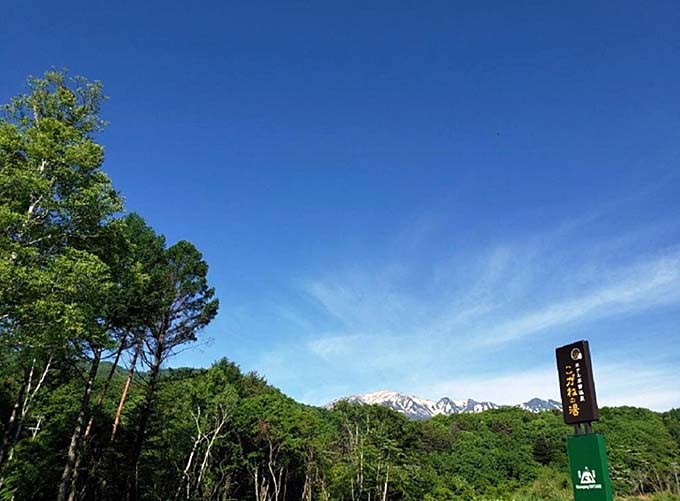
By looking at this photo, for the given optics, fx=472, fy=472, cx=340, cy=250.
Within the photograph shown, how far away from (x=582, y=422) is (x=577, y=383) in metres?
0.57

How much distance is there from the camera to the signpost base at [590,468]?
21.7ft

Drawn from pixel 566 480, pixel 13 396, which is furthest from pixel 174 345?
pixel 566 480

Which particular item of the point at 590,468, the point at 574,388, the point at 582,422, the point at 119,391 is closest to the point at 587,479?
the point at 590,468

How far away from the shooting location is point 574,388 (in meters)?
7.31

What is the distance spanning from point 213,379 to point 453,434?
2615 cm

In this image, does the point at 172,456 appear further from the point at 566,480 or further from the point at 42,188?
the point at 566,480

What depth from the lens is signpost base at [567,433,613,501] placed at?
660 centimetres

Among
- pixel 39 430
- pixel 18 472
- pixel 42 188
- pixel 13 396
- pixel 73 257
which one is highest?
pixel 42 188

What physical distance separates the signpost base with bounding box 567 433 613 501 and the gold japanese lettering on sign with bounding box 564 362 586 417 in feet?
1.30

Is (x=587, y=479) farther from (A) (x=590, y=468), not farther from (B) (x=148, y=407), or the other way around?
(B) (x=148, y=407)

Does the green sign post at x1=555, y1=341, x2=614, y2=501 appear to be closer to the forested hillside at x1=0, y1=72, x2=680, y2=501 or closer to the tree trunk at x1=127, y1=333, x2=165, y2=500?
the forested hillside at x1=0, y1=72, x2=680, y2=501

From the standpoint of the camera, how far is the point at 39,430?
1678 cm

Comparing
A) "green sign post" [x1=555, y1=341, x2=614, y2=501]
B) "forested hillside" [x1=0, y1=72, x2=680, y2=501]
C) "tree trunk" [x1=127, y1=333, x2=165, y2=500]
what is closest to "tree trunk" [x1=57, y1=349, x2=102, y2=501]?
"forested hillside" [x1=0, y1=72, x2=680, y2=501]

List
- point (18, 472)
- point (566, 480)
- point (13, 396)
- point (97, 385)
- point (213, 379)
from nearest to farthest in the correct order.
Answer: point (18, 472), point (13, 396), point (97, 385), point (213, 379), point (566, 480)
